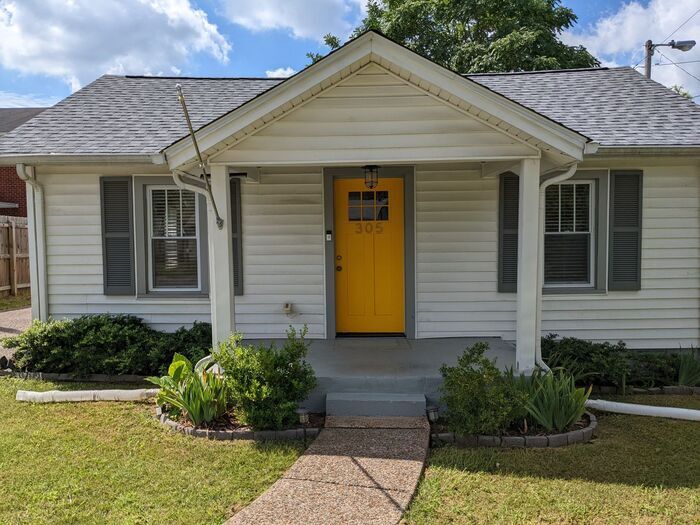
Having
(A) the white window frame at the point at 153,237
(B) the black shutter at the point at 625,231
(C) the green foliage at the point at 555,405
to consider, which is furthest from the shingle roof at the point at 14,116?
(C) the green foliage at the point at 555,405

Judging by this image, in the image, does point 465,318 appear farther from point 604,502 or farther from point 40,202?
point 40,202

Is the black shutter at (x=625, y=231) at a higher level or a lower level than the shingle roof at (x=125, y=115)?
lower

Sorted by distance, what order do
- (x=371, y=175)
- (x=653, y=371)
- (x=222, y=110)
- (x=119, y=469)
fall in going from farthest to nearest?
(x=222, y=110)
(x=371, y=175)
(x=653, y=371)
(x=119, y=469)

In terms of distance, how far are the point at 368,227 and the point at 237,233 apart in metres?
1.73

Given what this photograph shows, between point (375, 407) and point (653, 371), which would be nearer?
point (375, 407)

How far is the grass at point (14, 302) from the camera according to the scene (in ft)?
38.9

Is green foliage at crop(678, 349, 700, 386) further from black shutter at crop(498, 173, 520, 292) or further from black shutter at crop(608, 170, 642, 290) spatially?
black shutter at crop(498, 173, 520, 292)

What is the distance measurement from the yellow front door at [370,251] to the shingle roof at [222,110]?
7.68 ft

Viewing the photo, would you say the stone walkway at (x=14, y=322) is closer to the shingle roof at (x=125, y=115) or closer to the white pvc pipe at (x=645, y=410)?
the shingle roof at (x=125, y=115)

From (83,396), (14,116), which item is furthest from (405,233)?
(14,116)

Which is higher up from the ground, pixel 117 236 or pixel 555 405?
pixel 117 236

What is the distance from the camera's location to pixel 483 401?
165 inches

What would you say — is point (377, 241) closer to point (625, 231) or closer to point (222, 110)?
point (222, 110)

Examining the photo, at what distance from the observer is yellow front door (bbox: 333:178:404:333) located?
22.9 ft
